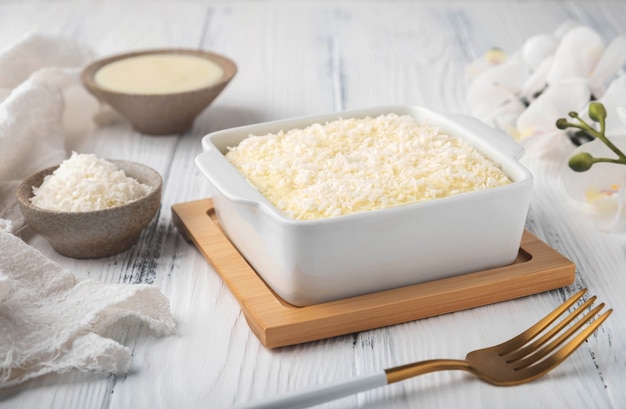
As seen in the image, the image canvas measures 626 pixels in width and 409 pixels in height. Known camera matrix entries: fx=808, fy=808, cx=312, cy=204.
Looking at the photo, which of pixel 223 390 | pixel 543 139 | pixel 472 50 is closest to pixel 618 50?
pixel 543 139

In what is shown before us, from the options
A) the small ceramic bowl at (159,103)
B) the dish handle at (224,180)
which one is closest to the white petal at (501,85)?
the small ceramic bowl at (159,103)

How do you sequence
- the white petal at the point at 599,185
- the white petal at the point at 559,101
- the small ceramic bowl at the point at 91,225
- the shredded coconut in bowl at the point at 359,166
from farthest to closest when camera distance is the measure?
the white petal at the point at 559,101, the white petal at the point at 599,185, the small ceramic bowl at the point at 91,225, the shredded coconut in bowl at the point at 359,166

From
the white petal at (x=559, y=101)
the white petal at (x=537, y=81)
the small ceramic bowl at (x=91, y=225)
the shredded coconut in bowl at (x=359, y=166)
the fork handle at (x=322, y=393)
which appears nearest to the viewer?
the fork handle at (x=322, y=393)

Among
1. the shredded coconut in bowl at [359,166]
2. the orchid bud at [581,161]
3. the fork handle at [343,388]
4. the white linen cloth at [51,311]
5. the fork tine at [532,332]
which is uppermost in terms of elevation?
the shredded coconut in bowl at [359,166]

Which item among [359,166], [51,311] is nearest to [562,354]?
[359,166]

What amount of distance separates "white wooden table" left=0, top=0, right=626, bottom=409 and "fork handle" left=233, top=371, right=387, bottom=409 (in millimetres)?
48

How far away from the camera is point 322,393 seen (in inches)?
40.3

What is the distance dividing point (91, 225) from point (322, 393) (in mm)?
562

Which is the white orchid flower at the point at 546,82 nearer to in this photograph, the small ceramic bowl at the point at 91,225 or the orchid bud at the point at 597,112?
the orchid bud at the point at 597,112

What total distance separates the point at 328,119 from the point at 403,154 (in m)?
0.24

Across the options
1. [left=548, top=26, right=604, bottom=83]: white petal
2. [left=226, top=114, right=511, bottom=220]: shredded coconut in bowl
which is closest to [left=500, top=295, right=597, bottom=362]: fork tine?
[left=226, top=114, right=511, bottom=220]: shredded coconut in bowl

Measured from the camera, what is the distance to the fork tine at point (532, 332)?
1.14m

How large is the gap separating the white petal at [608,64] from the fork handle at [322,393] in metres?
1.03

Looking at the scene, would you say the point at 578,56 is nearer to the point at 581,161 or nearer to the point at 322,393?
the point at 581,161
